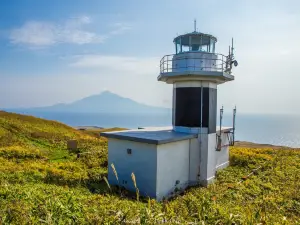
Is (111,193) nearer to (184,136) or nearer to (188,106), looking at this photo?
(184,136)

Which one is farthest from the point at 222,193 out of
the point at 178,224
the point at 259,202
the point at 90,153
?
the point at 90,153

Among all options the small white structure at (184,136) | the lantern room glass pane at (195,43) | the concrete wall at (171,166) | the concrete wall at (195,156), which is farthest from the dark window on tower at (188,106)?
the lantern room glass pane at (195,43)

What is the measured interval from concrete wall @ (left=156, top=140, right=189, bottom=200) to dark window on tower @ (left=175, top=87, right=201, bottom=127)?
4.28 feet

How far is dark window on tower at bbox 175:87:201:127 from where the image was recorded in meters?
14.3

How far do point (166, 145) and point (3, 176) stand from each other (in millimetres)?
7760

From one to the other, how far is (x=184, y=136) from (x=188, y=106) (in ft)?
6.73

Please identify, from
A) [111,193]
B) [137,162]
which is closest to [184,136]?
[137,162]

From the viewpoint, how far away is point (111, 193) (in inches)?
426

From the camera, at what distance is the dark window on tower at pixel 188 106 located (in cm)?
1427

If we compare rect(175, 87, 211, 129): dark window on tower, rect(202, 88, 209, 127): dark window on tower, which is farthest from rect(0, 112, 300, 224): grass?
rect(175, 87, 211, 129): dark window on tower

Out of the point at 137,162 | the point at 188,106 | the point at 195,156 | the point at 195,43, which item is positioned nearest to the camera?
the point at 137,162

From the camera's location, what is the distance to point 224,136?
17.3 metres

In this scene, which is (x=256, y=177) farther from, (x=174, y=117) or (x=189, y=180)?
(x=174, y=117)

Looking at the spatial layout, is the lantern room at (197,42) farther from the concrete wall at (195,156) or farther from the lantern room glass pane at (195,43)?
the concrete wall at (195,156)
